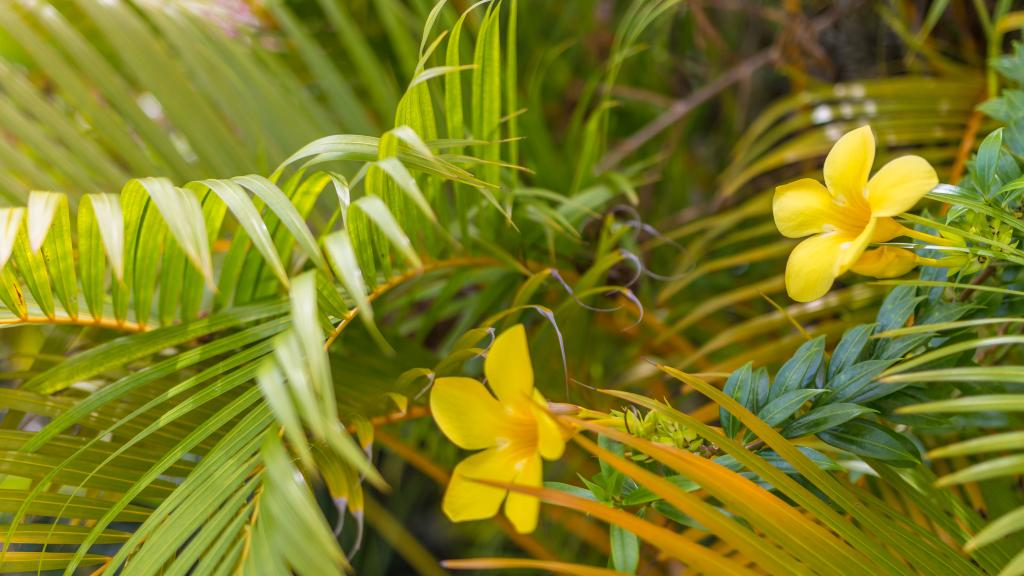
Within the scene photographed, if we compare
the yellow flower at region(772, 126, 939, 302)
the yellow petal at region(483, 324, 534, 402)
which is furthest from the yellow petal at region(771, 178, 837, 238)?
the yellow petal at region(483, 324, 534, 402)

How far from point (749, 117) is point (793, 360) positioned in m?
0.97

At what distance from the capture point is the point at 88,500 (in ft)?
1.74

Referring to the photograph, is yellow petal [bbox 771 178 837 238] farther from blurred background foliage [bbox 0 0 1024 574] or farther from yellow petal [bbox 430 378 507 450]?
yellow petal [bbox 430 378 507 450]

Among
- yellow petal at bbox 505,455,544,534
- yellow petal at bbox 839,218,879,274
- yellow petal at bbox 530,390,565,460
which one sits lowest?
yellow petal at bbox 505,455,544,534

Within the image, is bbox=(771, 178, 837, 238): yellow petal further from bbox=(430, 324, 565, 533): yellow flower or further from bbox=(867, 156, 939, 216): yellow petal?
bbox=(430, 324, 565, 533): yellow flower

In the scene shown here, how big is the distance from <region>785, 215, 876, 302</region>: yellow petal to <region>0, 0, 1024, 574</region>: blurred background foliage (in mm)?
84

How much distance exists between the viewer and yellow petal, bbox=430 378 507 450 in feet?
1.39

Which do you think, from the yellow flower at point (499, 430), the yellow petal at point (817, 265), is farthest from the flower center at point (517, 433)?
the yellow petal at point (817, 265)

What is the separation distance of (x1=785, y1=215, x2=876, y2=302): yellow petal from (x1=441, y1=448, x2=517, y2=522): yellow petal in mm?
190

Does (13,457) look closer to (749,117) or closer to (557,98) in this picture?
(557,98)

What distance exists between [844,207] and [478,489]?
273 millimetres

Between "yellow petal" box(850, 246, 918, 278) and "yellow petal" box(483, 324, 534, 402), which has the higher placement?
"yellow petal" box(483, 324, 534, 402)

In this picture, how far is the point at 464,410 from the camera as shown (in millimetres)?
427

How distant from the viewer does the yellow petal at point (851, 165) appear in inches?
17.1
